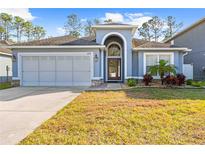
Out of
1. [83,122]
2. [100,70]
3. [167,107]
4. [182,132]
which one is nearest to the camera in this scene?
[182,132]

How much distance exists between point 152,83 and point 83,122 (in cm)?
1285

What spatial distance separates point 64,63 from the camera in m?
17.8

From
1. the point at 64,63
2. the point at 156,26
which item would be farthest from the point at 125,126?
the point at 156,26

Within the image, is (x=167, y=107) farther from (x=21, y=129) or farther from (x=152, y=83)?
(x=152, y=83)

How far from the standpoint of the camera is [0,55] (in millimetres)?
23031

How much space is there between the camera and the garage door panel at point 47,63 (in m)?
17.8

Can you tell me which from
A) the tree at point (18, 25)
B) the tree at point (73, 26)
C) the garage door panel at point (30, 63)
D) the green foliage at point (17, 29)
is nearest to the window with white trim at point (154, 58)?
the garage door panel at point (30, 63)

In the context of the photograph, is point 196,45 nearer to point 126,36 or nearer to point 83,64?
point 126,36

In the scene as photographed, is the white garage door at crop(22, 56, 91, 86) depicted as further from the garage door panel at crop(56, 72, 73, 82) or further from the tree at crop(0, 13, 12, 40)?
the tree at crop(0, 13, 12, 40)

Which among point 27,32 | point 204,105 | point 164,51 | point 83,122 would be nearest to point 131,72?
point 164,51

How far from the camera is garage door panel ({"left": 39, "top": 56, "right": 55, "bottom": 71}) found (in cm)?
1784

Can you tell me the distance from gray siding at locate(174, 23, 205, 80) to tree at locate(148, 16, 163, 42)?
1851 cm

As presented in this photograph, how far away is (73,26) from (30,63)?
88.1 ft
